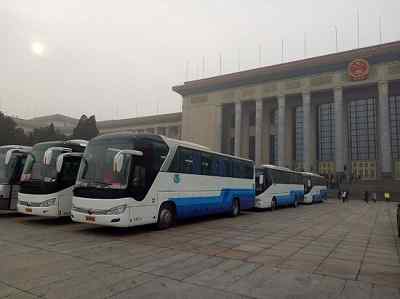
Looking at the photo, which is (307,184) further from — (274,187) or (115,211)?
(115,211)

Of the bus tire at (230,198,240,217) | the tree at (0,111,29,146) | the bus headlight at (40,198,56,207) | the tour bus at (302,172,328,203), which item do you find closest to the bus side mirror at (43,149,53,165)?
the bus headlight at (40,198,56,207)

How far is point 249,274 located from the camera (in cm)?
592

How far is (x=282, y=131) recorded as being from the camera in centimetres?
5659

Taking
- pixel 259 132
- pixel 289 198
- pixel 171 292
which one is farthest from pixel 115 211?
pixel 259 132

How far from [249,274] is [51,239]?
5879 mm

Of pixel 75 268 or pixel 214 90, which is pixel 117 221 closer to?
pixel 75 268

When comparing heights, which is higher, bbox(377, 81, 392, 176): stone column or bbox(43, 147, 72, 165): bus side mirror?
bbox(377, 81, 392, 176): stone column

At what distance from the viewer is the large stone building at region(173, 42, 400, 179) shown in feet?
159

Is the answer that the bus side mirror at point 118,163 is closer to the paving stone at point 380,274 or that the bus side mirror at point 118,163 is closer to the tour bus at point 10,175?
the paving stone at point 380,274

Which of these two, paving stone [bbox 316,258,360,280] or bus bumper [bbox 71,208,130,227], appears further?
bus bumper [bbox 71,208,130,227]

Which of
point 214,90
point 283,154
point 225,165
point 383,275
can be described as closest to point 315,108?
point 283,154

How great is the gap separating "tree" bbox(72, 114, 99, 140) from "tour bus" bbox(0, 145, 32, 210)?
37.2 meters

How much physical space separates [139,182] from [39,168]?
4.50m

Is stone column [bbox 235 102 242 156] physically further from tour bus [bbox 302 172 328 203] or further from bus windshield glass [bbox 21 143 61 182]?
bus windshield glass [bbox 21 143 61 182]
